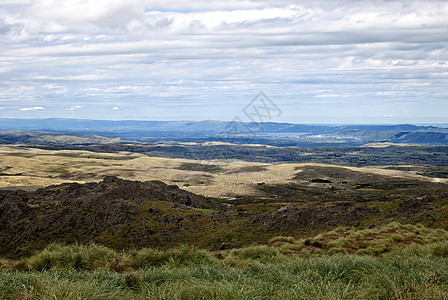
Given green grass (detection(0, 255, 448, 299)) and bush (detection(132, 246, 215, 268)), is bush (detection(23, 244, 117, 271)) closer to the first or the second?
bush (detection(132, 246, 215, 268))

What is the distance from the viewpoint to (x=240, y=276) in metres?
9.75

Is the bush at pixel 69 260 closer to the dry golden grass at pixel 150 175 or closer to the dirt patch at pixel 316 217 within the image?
the dirt patch at pixel 316 217

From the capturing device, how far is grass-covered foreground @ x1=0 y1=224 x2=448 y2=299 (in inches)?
289

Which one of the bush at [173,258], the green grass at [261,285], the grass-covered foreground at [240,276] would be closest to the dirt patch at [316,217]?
the grass-covered foreground at [240,276]

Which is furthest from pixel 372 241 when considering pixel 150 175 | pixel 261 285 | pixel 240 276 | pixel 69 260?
pixel 150 175

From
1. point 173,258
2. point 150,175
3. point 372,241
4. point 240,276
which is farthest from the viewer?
point 150,175

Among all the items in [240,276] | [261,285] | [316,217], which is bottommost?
[316,217]

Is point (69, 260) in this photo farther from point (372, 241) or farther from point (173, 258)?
point (372, 241)

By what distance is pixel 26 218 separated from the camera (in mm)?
40188

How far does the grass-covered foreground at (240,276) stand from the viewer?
289 inches

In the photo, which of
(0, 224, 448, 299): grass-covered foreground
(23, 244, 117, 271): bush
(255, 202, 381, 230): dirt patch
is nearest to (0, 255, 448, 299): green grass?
(0, 224, 448, 299): grass-covered foreground

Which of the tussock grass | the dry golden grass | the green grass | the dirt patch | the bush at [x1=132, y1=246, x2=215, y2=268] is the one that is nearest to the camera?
the green grass

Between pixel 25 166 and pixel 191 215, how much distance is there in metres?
141

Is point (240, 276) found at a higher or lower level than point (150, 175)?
higher
